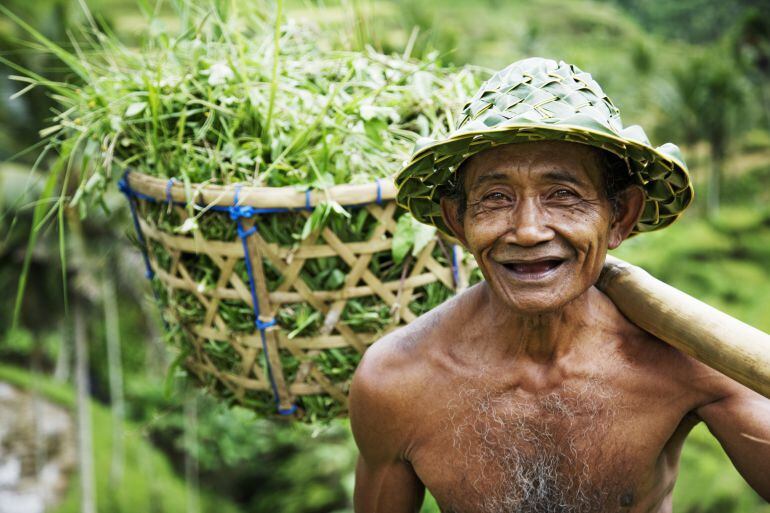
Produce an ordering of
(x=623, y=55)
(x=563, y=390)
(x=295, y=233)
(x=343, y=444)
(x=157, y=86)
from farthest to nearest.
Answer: (x=623, y=55), (x=343, y=444), (x=157, y=86), (x=295, y=233), (x=563, y=390)

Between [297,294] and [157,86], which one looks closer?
[297,294]

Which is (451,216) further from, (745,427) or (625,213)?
(745,427)

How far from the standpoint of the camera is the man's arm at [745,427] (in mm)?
1917

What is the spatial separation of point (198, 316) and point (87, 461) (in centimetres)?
1826

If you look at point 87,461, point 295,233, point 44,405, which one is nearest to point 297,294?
point 295,233

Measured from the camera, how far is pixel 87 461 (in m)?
19.3

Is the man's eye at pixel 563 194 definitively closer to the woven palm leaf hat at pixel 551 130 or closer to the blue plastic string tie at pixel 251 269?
the woven palm leaf hat at pixel 551 130

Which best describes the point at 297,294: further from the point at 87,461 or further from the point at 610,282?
the point at 87,461

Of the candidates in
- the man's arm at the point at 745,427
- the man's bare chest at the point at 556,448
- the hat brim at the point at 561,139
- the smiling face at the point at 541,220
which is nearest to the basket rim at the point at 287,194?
the hat brim at the point at 561,139

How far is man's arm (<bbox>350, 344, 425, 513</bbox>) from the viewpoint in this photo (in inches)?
86.6

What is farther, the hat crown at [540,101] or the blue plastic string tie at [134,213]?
the blue plastic string tie at [134,213]

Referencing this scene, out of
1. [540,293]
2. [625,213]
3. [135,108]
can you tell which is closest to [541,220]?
[540,293]

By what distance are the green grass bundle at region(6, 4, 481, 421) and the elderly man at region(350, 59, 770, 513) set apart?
238 mm

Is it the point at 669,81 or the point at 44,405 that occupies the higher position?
the point at 669,81
